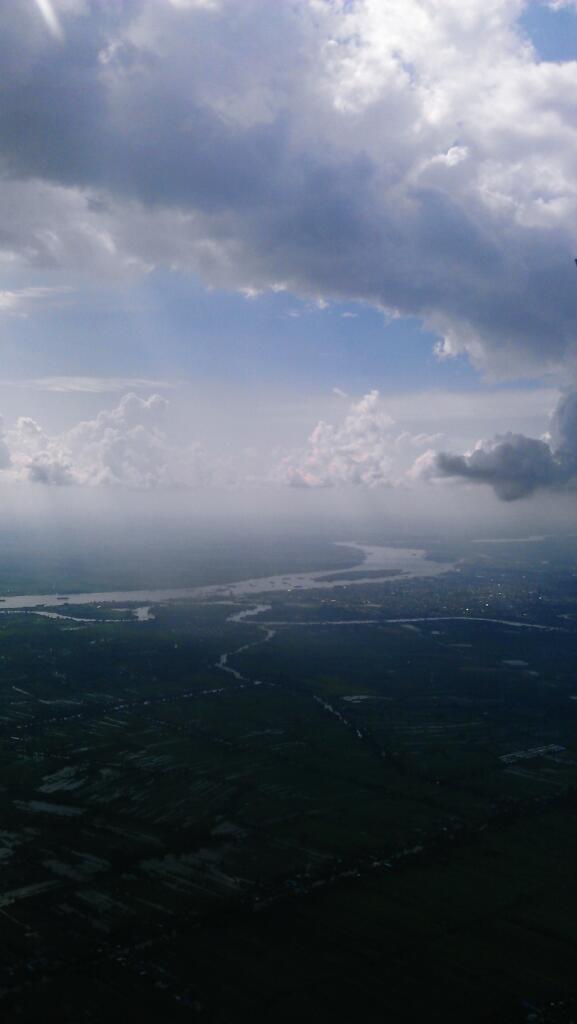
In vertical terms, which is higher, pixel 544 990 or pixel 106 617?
pixel 106 617

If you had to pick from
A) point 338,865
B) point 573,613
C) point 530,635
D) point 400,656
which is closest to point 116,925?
point 338,865

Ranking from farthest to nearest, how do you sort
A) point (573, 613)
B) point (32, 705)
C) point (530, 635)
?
1. point (573, 613)
2. point (530, 635)
3. point (32, 705)

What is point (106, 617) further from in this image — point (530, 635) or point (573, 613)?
point (573, 613)

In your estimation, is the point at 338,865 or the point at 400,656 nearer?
the point at 338,865

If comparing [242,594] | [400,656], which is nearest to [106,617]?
[242,594]

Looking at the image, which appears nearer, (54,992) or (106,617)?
(54,992)

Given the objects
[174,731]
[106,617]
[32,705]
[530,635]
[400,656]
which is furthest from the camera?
[106,617]

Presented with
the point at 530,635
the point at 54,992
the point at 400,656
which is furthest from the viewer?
the point at 530,635

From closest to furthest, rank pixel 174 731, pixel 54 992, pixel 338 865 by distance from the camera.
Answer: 1. pixel 54 992
2. pixel 338 865
3. pixel 174 731

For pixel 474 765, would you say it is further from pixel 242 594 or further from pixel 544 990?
pixel 242 594
